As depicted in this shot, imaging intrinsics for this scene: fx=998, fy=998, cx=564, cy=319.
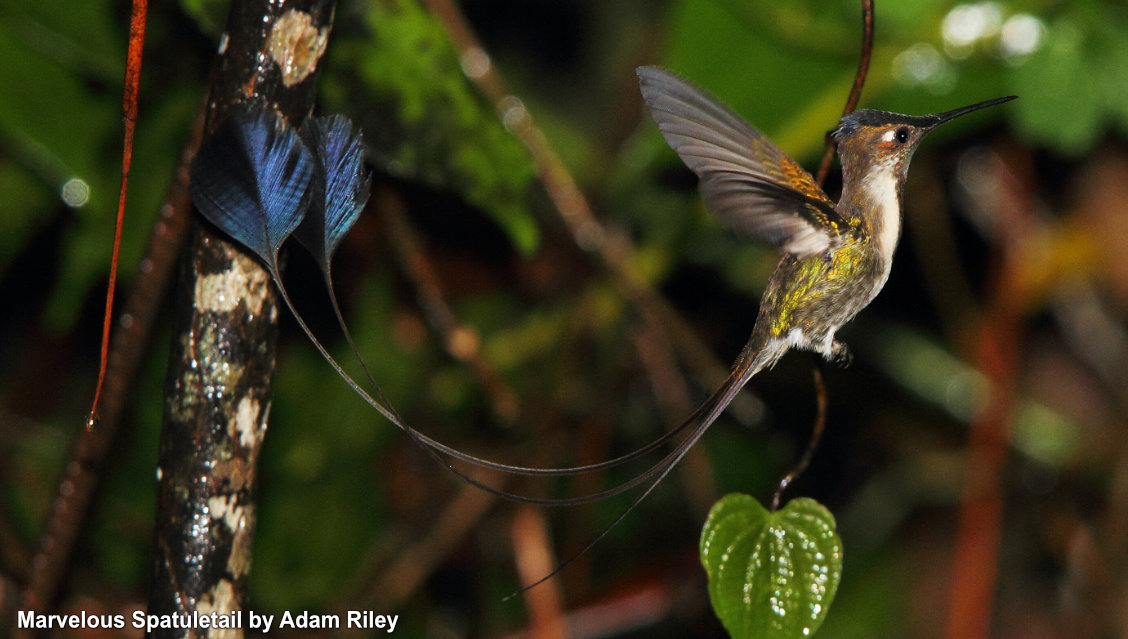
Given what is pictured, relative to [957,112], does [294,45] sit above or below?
above

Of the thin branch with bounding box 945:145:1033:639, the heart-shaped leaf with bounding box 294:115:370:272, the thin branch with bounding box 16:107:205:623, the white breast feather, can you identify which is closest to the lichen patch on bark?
the heart-shaped leaf with bounding box 294:115:370:272

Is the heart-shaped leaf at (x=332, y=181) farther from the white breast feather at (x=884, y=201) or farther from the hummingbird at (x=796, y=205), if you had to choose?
the white breast feather at (x=884, y=201)

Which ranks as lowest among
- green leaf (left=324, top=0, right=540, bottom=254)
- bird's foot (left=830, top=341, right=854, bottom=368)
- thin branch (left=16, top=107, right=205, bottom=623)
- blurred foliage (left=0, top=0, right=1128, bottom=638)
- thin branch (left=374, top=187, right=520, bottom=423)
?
bird's foot (left=830, top=341, right=854, bottom=368)

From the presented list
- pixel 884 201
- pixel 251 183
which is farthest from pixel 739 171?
pixel 251 183

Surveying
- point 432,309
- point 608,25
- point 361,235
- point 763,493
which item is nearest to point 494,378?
point 432,309

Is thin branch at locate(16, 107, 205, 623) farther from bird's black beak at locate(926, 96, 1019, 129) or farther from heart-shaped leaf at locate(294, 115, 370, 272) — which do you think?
bird's black beak at locate(926, 96, 1019, 129)

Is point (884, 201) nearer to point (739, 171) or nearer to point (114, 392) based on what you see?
point (739, 171)

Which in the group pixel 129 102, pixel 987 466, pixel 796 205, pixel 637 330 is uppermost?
pixel 637 330
